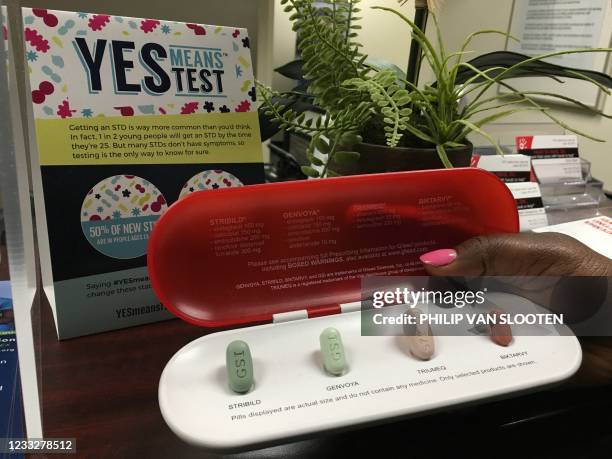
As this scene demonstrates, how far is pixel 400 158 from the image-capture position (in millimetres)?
479

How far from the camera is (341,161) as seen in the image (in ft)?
1.65

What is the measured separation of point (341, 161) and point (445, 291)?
0.18 meters

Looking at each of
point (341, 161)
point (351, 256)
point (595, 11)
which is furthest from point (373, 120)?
point (595, 11)

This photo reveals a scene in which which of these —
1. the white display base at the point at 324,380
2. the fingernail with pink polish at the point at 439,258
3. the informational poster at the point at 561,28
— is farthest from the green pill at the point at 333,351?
the informational poster at the point at 561,28

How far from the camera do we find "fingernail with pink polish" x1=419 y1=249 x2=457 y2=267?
427mm

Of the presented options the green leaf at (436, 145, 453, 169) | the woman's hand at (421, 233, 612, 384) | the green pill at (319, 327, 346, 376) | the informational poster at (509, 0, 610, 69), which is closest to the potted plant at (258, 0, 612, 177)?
the green leaf at (436, 145, 453, 169)

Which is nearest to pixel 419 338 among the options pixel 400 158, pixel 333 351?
pixel 333 351

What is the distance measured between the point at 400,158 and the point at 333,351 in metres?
0.23

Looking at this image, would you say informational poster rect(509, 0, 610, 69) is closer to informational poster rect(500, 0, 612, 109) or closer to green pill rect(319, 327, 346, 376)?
informational poster rect(500, 0, 612, 109)

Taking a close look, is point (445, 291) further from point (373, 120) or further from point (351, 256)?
point (373, 120)

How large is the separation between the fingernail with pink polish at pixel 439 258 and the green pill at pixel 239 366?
0.19 metres

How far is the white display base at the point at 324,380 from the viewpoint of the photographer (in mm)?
299

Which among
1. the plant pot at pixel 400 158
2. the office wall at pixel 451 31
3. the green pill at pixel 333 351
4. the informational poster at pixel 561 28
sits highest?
the informational poster at pixel 561 28

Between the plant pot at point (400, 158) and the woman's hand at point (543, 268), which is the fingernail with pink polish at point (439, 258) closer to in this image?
the woman's hand at point (543, 268)
